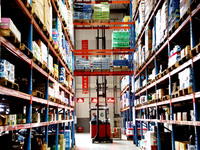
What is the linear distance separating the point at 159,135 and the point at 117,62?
6267 millimetres

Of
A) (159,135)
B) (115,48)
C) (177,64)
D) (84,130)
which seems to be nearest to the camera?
(177,64)

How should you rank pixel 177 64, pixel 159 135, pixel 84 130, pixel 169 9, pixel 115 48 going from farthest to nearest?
pixel 84 130, pixel 115 48, pixel 159 135, pixel 169 9, pixel 177 64

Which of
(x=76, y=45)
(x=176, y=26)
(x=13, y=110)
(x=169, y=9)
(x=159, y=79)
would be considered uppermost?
(x=76, y=45)

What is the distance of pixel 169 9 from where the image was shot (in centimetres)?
635

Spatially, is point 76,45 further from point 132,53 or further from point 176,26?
point 176,26

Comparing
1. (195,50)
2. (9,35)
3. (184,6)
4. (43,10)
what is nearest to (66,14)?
(43,10)

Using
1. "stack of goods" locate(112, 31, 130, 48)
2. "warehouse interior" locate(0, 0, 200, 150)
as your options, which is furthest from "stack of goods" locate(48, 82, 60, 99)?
"stack of goods" locate(112, 31, 130, 48)

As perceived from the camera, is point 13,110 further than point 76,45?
No

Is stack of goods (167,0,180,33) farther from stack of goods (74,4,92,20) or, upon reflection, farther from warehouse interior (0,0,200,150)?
stack of goods (74,4,92,20)

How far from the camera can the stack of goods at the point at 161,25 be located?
667 centimetres

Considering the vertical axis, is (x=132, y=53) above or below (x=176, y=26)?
above

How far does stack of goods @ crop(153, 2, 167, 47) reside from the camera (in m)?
6.67

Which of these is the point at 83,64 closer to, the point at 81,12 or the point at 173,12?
the point at 81,12

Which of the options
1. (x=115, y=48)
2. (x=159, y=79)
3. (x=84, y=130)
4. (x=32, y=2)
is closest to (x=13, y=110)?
(x=32, y=2)
